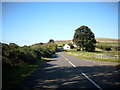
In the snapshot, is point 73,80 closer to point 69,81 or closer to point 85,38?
point 69,81

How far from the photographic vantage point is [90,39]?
58.9m

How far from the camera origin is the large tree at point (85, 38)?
58.2m

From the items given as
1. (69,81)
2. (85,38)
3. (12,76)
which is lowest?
(12,76)

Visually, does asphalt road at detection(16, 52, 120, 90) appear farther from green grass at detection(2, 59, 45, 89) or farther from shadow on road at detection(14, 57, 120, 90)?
green grass at detection(2, 59, 45, 89)

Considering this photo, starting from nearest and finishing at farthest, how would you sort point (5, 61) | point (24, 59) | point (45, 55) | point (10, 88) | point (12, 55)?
point (10, 88)
point (5, 61)
point (12, 55)
point (24, 59)
point (45, 55)

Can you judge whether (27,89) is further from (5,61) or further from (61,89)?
(5,61)

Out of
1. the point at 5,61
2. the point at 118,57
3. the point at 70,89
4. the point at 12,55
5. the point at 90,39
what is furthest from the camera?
the point at 90,39

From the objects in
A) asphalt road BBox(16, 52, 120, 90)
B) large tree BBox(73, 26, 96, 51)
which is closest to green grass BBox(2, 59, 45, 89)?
asphalt road BBox(16, 52, 120, 90)

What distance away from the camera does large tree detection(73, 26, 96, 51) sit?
58.2 meters

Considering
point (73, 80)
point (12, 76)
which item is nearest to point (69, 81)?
point (73, 80)

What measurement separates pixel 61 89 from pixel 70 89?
0.44 m

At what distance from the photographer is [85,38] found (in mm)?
58812

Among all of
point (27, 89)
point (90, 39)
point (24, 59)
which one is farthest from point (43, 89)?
point (90, 39)

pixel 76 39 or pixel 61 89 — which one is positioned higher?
pixel 76 39
